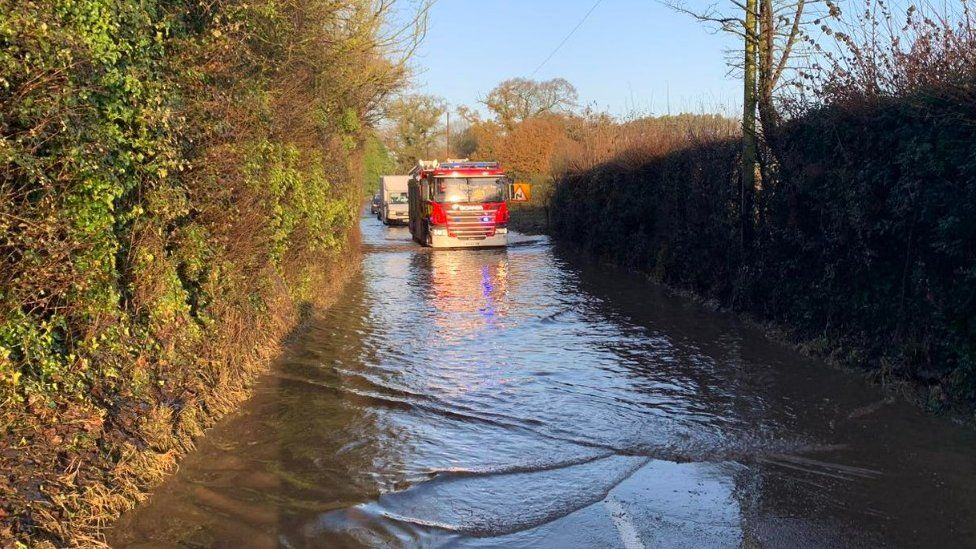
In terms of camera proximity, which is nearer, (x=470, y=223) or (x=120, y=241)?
(x=120, y=241)

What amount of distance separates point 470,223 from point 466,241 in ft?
2.12

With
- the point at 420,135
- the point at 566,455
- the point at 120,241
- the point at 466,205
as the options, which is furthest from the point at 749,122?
the point at 420,135

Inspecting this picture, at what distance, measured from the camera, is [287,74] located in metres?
11.0

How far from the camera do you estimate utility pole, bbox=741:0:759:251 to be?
12.0 m

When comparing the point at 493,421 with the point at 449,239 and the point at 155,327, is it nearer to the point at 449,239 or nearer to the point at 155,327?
the point at 155,327

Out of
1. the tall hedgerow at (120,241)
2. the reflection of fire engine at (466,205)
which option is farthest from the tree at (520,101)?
the tall hedgerow at (120,241)

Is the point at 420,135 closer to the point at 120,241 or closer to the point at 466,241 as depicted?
the point at 466,241

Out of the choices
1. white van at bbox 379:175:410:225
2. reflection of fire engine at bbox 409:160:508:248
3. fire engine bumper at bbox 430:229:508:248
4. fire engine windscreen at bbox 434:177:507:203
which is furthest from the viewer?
white van at bbox 379:175:410:225

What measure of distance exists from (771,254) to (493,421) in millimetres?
5624

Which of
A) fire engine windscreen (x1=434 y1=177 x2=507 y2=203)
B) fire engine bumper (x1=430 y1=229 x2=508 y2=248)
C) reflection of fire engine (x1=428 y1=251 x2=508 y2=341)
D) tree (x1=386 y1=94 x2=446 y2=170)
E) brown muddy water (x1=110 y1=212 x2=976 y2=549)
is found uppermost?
tree (x1=386 y1=94 x2=446 y2=170)

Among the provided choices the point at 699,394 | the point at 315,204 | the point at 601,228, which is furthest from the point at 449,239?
the point at 699,394

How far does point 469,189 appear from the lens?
26312 mm

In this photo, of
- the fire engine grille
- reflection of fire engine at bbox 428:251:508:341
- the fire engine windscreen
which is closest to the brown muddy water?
reflection of fire engine at bbox 428:251:508:341

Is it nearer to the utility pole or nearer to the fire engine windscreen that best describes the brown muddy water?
the utility pole
